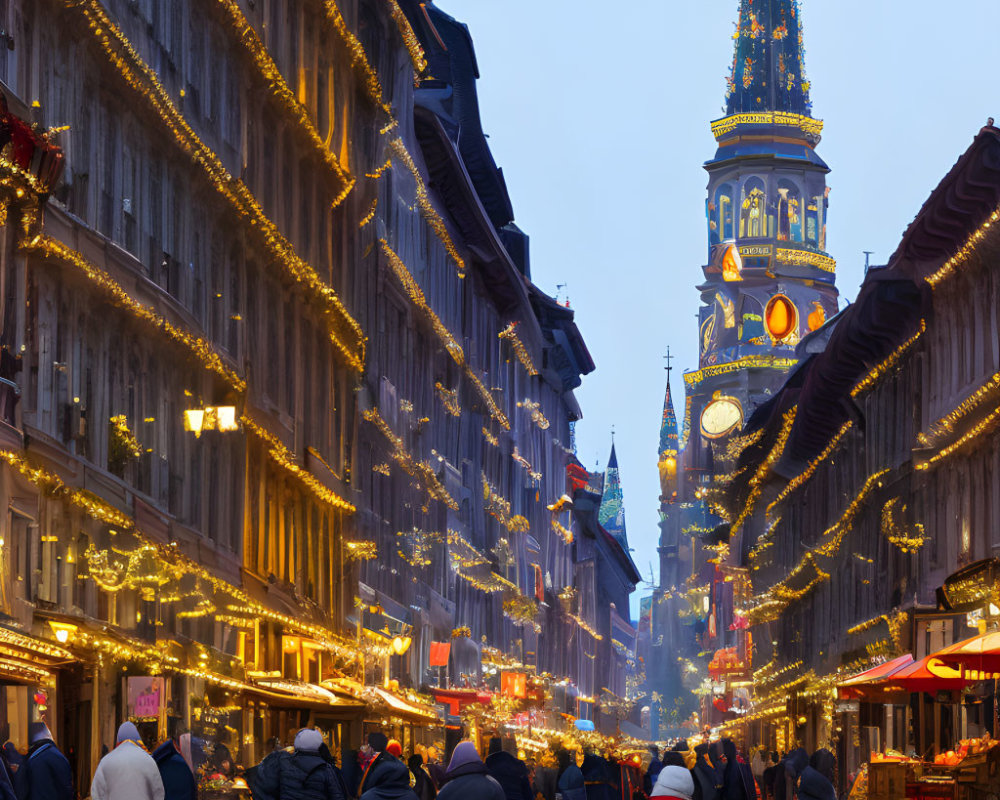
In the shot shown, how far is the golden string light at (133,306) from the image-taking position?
71.4 feet

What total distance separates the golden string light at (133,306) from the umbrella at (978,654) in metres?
10.8

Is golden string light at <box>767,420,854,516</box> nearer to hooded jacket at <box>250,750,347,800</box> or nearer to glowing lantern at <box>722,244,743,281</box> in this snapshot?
hooded jacket at <box>250,750,347,800</box>

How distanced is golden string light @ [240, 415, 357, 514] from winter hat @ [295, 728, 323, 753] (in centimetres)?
1603

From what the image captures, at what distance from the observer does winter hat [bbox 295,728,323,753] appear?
1653 centimetres

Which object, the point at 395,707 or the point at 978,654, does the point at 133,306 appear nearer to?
the point at 978,654

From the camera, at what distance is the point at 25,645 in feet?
61.4

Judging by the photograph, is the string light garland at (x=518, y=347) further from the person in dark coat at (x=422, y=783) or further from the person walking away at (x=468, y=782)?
the person walking away at (x=468, y=782)

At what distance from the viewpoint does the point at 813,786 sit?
2150 cm

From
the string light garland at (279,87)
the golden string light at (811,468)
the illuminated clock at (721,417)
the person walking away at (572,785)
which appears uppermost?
the illuminated clock at (721,417)

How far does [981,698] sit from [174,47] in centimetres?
1770

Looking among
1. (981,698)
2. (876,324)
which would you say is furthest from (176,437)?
(876,324)

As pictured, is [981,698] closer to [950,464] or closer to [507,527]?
[950,464]

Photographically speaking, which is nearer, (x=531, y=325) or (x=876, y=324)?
(x=876, y=324)

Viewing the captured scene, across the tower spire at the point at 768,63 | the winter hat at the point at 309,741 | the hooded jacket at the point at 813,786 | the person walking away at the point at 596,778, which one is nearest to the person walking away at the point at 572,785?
the person walking away at the point at 596,778
